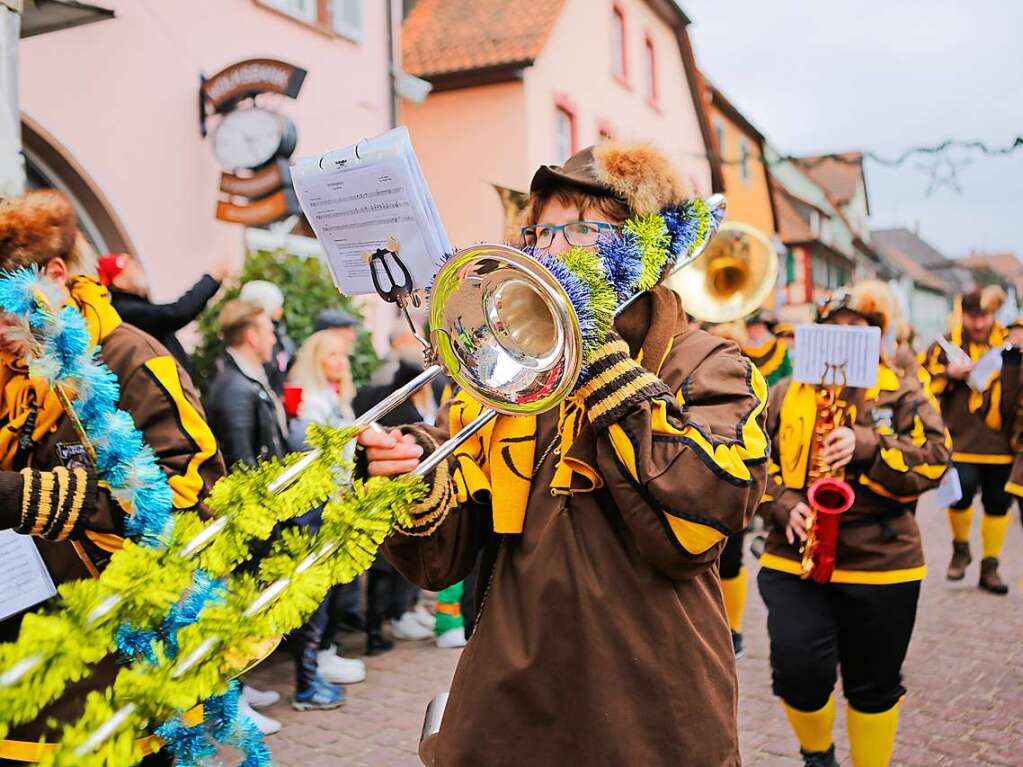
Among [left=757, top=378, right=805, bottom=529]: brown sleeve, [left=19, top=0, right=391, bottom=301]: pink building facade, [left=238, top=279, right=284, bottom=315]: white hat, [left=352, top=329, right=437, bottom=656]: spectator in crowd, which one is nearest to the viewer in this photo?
[left=757, top=378, right=805, bottom=529]: brown sleeve

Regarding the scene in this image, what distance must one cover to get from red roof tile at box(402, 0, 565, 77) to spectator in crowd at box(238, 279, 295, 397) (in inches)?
408

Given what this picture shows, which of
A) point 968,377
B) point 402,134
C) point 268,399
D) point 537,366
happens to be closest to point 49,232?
point 402,134

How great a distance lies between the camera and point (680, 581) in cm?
199

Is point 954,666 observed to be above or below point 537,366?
below

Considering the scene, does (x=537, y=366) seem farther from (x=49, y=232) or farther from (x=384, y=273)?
(x=49, y=232)

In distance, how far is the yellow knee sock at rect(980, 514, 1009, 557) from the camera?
6988mm

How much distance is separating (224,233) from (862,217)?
53.4 metres

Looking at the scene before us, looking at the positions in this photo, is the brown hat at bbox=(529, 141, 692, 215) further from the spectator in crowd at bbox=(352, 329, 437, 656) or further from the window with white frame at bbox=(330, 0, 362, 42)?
the window with white frame at bbox=(330, 0, 362, 42)

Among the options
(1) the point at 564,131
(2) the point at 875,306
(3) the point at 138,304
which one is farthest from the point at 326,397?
(1) the point at 564,131

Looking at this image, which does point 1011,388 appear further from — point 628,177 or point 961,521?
point 628,177

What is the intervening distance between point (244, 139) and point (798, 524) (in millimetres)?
7080

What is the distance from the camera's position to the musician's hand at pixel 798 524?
349 centimetres


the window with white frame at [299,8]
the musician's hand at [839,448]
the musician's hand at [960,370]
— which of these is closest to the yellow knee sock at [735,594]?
the musician's hand at [839,448]

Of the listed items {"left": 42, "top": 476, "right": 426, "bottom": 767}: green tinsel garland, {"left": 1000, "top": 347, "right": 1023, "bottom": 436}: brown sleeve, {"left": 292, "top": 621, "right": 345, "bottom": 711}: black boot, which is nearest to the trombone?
{"left": 42, "top": 476, "right": 426, "bottom": 767}: green tinsel garland
